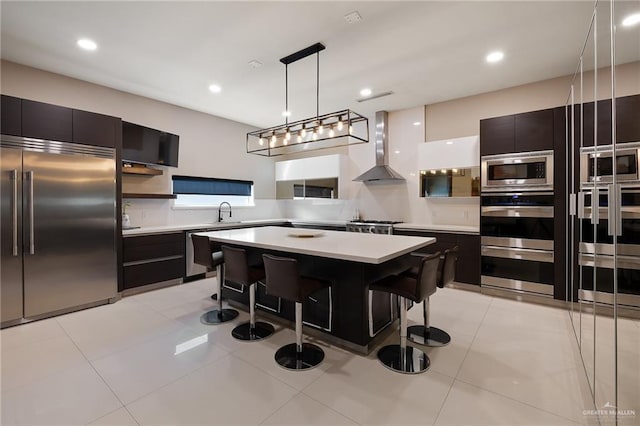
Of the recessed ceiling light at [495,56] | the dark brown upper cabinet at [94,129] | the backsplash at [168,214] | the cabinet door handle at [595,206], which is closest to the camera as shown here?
the cabinet door handle at [595,206]

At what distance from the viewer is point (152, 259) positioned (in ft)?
14.1

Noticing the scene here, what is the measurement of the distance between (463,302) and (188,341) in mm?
3301

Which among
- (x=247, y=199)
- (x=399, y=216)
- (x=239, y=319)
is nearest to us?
(x=239, y=319)

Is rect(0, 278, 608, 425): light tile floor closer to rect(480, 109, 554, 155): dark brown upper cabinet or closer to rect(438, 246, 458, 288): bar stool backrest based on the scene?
rect(438, 246, 458, 288): bar stool backrest

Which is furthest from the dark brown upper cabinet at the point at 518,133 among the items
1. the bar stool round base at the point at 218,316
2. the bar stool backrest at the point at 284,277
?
the bar stool round base at the point at 218,316

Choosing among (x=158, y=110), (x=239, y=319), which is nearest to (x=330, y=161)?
(x=158, y=110)

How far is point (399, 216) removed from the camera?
18.0 ft

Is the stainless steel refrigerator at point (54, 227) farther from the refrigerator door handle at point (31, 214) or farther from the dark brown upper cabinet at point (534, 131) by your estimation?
the dark brown upper cabinet at point (534, 131)

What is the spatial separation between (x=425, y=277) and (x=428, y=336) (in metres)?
0.92

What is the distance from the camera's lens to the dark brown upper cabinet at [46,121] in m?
3.19

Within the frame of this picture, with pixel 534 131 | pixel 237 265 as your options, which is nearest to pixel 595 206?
pixel 534 131

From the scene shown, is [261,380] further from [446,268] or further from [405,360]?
[446,268]

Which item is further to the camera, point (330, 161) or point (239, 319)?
point (330, 161)

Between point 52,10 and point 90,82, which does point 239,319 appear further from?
point 90,82
